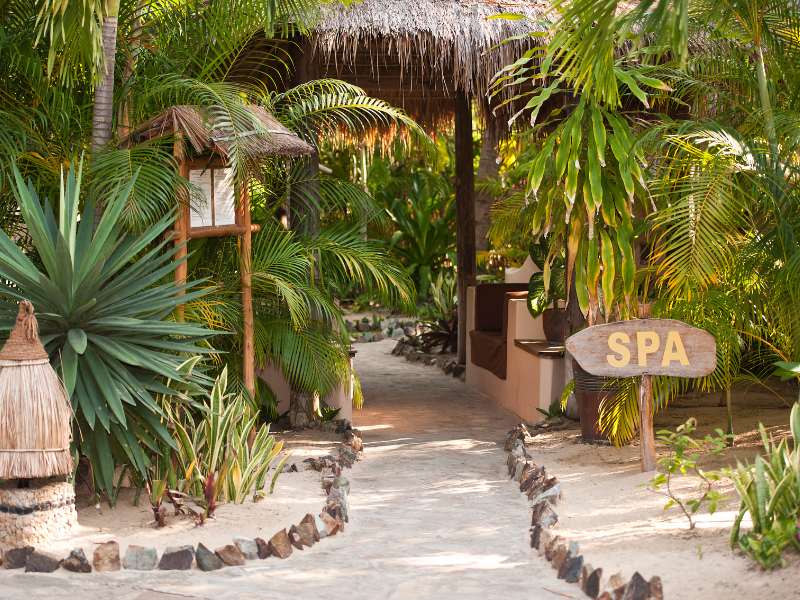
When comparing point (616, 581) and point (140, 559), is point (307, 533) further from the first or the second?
point (616, 581)

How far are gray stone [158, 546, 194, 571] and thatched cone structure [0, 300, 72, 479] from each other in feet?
2.21

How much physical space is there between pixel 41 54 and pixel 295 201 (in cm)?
216

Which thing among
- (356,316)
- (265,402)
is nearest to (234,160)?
(265,402)

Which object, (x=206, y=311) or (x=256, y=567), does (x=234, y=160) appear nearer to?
(x=206, y=311)

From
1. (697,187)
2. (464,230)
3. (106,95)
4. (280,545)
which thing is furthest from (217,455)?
(464,230)

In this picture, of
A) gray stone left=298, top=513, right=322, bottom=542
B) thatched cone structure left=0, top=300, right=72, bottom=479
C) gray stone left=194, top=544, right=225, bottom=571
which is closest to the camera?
gray stone left=194, top=544, right=225, bottom=571

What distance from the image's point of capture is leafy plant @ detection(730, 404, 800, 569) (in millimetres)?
4293

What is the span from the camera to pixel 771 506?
4.46 metres

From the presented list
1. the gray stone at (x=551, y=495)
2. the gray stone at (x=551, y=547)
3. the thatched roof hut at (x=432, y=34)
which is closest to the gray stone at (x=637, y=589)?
the gray stone at (x=551, y=547)

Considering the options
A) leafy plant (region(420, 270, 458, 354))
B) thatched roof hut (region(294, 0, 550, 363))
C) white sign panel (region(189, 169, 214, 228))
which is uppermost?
thatched roof hut (region(294, 0, 550, 363))

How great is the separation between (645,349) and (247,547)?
7.90ft

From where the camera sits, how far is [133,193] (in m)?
5.75

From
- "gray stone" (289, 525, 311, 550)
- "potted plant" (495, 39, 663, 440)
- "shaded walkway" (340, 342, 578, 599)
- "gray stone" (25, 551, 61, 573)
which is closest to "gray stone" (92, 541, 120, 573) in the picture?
"gray stone" (25, 551, 61, 573)

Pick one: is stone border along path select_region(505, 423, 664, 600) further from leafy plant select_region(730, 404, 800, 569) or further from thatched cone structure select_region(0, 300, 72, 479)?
thatched cone structure select_region(0, 300, 72, 479)
